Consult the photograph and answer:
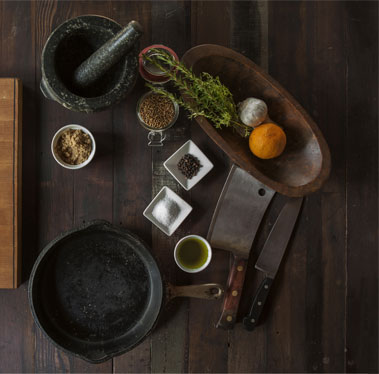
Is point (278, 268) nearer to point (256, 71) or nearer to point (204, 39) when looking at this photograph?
point (256, 71)

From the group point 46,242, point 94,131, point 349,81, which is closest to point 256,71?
point 349,81

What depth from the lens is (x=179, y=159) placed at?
106 centimetres

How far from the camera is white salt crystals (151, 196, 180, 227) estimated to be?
105 cm

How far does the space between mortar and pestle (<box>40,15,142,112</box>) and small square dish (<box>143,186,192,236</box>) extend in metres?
0.32

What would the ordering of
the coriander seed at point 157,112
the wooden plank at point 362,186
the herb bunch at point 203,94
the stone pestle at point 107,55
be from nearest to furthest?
the stone pestle at point 107,55, the herb bunch at point 203,94, the coriander seed at point 157,112, the wooden plank at point 362,186

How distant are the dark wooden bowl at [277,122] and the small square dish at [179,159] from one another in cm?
10

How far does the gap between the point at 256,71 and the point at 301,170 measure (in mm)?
306

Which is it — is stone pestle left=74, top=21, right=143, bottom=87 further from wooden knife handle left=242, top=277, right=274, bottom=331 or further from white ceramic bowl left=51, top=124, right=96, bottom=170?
wooden knife handle left=242, top=277, right=274, bottom=331

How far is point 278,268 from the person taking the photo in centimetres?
112

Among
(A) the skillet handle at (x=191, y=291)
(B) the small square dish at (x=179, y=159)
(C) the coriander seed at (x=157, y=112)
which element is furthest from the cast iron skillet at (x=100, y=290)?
(C) the coriander seed at (x=157, y=112)

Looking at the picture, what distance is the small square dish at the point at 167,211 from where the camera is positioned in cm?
105

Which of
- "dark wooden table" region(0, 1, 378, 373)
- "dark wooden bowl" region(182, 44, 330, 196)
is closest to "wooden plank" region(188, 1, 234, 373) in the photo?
"dark wooden table" region(0, 1, 378, 373)

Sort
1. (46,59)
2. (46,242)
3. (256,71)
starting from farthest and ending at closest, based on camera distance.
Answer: (46,242) < (256,71) < (46,59)

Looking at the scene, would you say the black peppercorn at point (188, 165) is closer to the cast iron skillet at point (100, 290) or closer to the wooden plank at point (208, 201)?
the wooden plank at point (208, 201)
